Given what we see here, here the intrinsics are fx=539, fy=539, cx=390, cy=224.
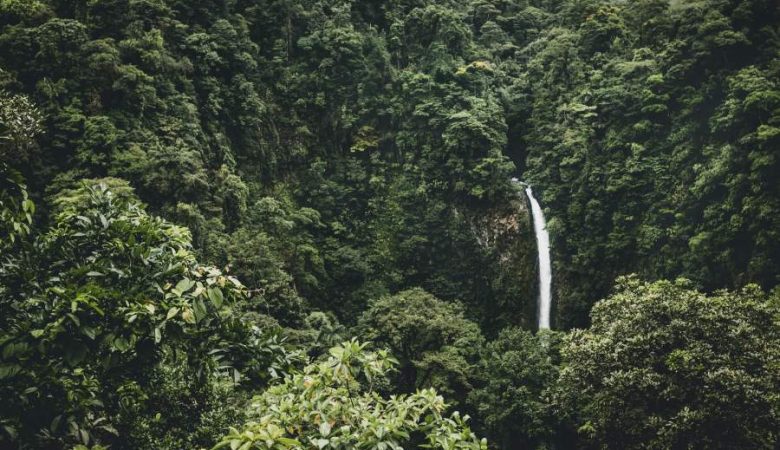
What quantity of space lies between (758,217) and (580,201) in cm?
696

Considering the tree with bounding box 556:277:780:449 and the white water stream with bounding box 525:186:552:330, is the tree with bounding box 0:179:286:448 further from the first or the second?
the white water stream with bounding box 525:186:552:330

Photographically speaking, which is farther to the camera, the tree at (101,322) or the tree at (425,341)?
the tree at (425,341)

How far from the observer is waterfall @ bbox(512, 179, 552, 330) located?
22.5 metres

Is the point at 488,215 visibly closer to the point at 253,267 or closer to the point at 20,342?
the point at 253,267

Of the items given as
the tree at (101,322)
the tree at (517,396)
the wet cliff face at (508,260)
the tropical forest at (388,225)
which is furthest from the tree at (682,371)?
the tree at (101,322)

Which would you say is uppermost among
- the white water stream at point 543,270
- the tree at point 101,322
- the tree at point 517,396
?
the white water stream at point 543,270

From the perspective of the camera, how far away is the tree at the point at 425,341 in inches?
658

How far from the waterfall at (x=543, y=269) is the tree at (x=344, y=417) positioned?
1959 centimetres

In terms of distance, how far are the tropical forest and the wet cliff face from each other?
0.33 ft

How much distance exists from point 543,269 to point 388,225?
719 cm

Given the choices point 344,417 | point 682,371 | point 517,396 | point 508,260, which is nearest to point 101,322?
point 344,417

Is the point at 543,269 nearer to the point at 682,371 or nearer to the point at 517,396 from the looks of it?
the point at 517,396

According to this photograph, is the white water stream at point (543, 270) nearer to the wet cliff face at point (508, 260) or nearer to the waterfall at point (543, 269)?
the waterfall at point (543, 269)

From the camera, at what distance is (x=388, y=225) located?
25.1 metres
